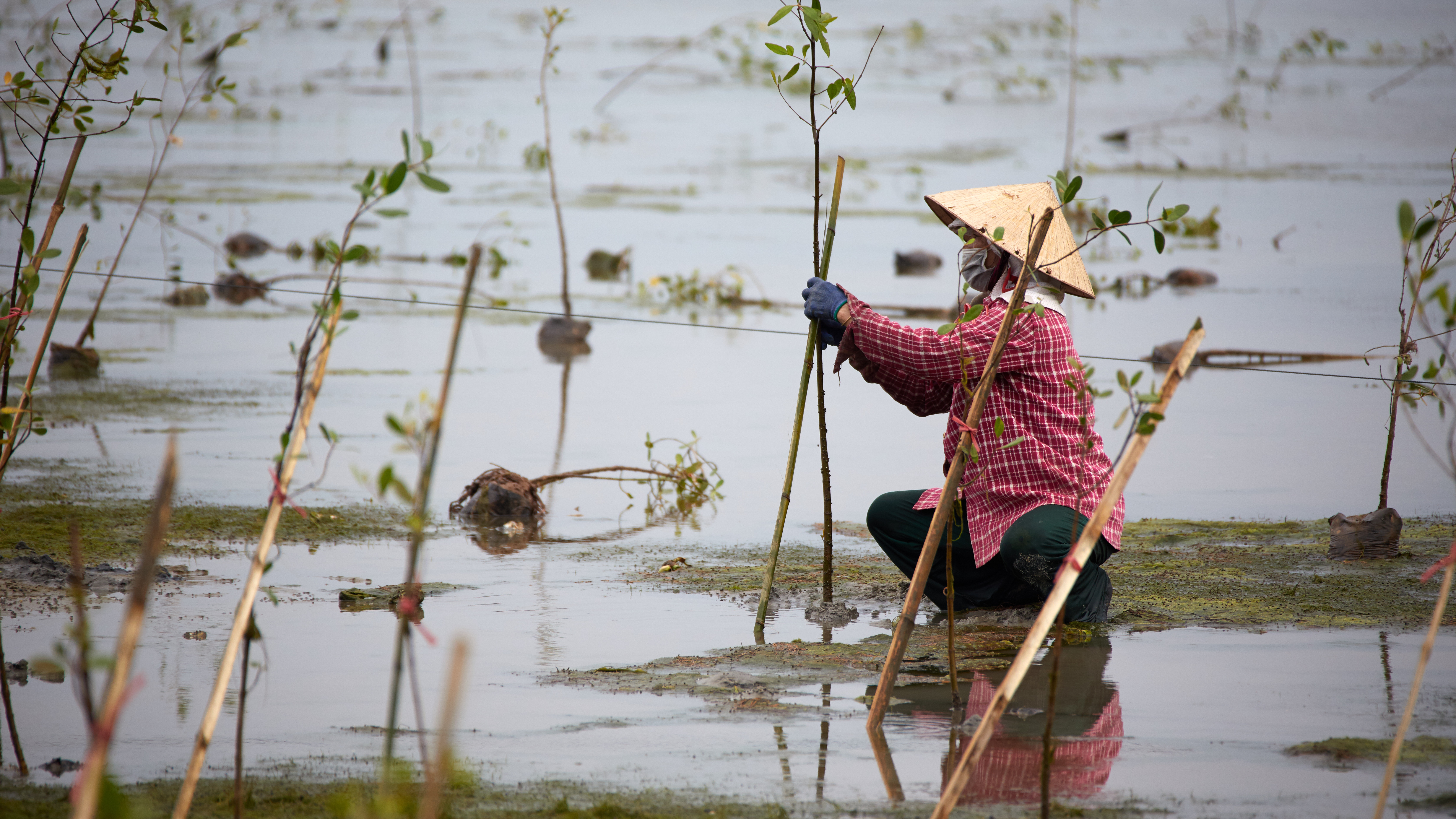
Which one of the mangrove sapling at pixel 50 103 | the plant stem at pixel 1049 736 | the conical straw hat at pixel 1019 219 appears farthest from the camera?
the conical straw hat at pixel 1019 219

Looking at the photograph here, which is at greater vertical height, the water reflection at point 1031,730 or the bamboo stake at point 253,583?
the bamboo stake at point 253,583

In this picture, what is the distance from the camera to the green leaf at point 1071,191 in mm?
3002

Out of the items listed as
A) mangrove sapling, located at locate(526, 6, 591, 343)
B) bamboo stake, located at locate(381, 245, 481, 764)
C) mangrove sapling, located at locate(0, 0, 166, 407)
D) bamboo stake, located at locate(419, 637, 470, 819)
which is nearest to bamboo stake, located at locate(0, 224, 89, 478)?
mangrove sapling, located at locate(0, 0, 166, 407)

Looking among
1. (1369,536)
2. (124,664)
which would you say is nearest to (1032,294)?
(1369,536)

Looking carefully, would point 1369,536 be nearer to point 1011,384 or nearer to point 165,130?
point 1011,384

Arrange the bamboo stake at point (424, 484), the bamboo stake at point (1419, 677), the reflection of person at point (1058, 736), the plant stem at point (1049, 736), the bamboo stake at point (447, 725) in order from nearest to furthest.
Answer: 1. the bamboo stake at point (447, 725)
2. the bamboo stake at point (424, 484)
3. the bamboo stake at point (1419, 677)
4. the plant stem at point (1049, 736)
5. the reflection of person at point (1058, 736)

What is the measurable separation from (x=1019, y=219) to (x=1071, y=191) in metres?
0.84

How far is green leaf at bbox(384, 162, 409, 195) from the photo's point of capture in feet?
7.67

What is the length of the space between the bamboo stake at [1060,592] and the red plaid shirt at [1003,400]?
1103 mm

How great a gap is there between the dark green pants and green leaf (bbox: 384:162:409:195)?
72.6 inches

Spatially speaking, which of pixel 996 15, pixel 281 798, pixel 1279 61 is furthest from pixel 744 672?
pixel 996 15

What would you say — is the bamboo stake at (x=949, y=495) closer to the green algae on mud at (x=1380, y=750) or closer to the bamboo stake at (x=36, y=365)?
the green algae on mud at (x=1380, y=750)

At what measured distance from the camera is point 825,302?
376 centimetres

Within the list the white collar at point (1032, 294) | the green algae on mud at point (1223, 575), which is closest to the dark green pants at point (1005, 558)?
the green algae on mud at point (1223, 575)
